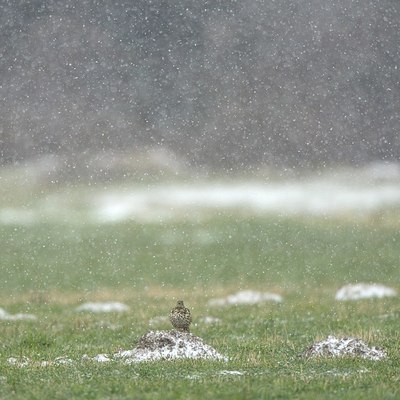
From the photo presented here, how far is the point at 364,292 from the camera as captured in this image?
49781 millimetres

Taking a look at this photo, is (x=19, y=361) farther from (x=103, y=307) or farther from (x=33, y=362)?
(x=103, y=307)

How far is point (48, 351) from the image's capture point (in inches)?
1097

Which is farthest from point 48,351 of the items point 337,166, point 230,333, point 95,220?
point 337,166

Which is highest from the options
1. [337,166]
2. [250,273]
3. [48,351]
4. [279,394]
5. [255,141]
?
[255,141]

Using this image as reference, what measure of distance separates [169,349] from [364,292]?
27116 mm

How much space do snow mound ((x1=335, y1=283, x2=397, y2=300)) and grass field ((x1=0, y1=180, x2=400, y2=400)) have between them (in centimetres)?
168

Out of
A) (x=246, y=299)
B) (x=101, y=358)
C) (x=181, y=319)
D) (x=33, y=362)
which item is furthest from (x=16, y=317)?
(x=101, y=358)

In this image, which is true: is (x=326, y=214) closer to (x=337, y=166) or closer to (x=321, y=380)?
(x=337, y=166)

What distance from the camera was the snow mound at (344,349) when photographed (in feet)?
79.9

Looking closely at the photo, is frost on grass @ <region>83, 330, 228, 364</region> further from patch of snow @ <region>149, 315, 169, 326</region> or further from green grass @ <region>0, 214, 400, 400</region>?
patch of snow @ <region>149, 315, 169, 326</region>

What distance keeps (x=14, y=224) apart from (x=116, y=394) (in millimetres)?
93566

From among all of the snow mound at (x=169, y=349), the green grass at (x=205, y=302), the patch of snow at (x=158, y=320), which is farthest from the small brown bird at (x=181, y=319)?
the patch of snow at (x=158, y=320)

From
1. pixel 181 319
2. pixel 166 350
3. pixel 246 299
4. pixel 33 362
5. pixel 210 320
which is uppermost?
pixel 246 299

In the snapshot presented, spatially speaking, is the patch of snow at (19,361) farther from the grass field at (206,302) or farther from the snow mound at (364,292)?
the snow mound at (364,292)
